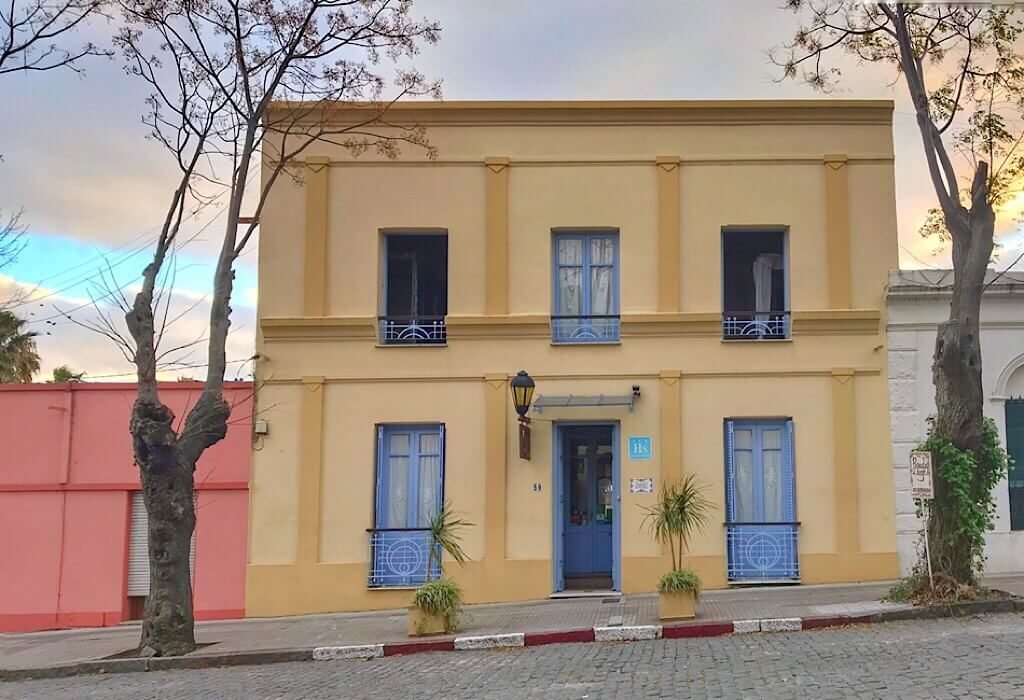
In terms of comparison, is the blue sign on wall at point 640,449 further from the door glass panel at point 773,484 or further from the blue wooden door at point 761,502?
the door glass panel at point 773,484

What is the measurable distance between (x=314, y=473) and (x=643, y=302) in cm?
525

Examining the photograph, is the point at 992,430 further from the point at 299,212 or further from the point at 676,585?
the point at 299,212

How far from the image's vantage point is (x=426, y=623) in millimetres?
10641

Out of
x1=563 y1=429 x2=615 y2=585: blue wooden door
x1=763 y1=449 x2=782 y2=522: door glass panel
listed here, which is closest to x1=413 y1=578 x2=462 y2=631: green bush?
x1=563 y1=429 x2=615 y2=585: blue wooden door

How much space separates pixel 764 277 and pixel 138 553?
994 centimetres

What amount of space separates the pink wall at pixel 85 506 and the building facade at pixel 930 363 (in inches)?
364

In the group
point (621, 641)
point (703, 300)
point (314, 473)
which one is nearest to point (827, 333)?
point (703, 300)

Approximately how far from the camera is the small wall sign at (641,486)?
43.0 feet

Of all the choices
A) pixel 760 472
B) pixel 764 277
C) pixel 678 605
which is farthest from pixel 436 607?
pixel 764 277

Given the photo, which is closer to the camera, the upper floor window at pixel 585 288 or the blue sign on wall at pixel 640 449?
the blue sign on wall at pixel 640 449

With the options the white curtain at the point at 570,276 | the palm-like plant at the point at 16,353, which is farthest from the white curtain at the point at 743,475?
the palm-like plant at the point at 16,353

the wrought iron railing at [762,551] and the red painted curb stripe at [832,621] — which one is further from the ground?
the wrought iron railing at [762,551]

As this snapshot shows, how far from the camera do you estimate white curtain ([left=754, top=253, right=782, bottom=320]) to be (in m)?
13.7

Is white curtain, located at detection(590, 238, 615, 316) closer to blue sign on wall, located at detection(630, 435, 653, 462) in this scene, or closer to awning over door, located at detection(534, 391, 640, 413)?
awning over door, located at detection(534, 391, 640, 413)
